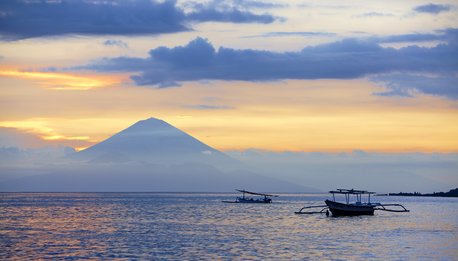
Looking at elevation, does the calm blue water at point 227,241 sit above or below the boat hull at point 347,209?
below

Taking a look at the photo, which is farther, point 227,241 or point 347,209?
point 347,209

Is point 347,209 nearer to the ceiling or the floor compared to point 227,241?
nearer to the ceiling

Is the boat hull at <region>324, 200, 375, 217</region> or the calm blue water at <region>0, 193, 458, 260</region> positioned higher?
the boat hull at <region>324, 200, 375, 217</region>

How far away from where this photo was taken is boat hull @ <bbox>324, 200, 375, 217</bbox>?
113500 mm

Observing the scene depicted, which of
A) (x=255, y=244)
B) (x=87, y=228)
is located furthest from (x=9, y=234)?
(x=255, y=244)

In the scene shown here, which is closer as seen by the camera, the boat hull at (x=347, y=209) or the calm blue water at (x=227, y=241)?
the calm blue water at (x=227, y=241)

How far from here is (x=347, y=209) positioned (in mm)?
115812

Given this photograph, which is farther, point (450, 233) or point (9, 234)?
point (450, 233)

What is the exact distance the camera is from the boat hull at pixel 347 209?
113500mm

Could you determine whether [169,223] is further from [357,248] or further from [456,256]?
[456,256]

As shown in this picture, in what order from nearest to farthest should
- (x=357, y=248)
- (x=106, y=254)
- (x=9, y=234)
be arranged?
(x=106, y=254), (x=357, y=248), (x=9, y=234)

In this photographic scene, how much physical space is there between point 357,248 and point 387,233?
19676 mm

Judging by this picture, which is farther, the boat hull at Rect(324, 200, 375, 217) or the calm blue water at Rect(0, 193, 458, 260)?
the boat hull at Rect(324, 200, 375, 217)

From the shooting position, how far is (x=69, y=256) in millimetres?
55281
